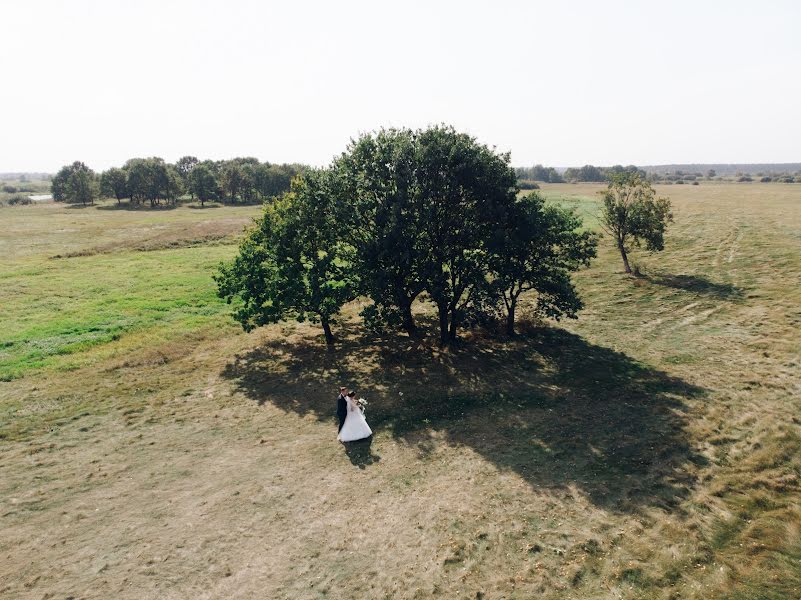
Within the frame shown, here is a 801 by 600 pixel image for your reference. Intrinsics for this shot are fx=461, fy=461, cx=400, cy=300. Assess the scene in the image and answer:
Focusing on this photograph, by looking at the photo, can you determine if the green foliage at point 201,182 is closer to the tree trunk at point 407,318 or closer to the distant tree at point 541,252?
the tree trunk at point 407,318

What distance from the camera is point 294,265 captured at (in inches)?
1188

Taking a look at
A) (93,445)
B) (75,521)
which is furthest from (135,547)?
(93,445)

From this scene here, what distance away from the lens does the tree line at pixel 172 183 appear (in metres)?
134

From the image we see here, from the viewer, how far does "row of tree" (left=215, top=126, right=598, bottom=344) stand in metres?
27.1

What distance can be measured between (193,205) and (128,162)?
24.5 meters

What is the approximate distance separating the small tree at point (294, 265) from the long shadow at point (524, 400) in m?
3.04

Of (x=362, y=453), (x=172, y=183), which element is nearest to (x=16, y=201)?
(x=172, y=183)

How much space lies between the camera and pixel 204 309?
39469 mm

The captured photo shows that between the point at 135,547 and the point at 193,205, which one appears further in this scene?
the point at 193,205

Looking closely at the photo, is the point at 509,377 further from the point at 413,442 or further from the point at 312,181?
the point at 312,181

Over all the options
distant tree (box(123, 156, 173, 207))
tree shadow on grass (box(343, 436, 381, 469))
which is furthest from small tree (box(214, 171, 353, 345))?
distant tree (box(123, 156, 173, 207))

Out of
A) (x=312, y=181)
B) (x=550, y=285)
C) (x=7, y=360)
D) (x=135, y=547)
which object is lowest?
(x=135, y=547)

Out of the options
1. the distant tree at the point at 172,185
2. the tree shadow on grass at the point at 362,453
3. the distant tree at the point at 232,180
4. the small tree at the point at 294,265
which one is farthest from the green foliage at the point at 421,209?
the distant tree at the point at 172,185

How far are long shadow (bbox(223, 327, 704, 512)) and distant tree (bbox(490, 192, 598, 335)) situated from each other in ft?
11.7
